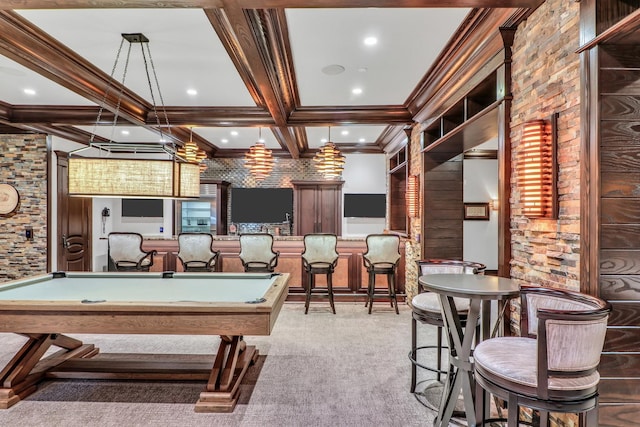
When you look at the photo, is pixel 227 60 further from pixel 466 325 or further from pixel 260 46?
pixel 466 325

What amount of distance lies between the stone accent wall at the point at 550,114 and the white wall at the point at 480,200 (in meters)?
5.12

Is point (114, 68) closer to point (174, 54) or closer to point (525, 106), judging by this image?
point (174, 54)

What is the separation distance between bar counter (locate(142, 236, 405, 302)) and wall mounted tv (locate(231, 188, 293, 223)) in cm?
297

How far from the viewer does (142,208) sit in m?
8.93

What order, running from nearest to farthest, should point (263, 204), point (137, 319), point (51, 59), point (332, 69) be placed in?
point (137, 319), point (51, 59), point (332, 69), point (263, 204)

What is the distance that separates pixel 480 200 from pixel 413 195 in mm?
3033

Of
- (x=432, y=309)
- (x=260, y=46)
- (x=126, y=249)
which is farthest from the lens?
(x=126, y=249)

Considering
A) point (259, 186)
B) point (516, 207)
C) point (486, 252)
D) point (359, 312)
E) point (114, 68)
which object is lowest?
point (359, 312)

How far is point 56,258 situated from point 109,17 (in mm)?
5098

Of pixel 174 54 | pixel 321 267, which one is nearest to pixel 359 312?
pixel 321 267

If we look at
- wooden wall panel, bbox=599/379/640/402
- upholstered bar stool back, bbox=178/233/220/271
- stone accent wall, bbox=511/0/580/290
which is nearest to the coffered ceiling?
stone accent wall, bbox=511/0/580/290

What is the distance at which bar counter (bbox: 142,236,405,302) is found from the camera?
6078mm

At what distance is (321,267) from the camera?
17.3 feet

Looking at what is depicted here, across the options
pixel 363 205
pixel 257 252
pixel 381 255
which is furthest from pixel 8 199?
pixel 363 205
